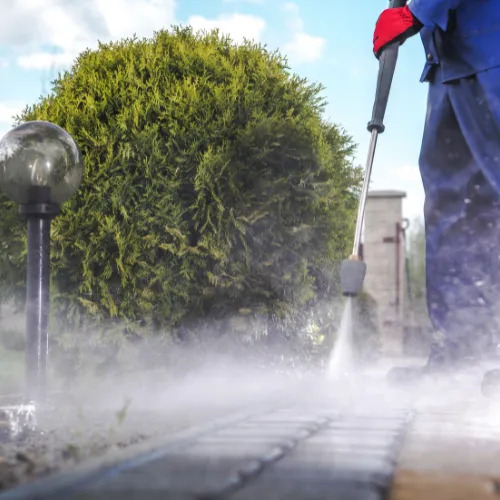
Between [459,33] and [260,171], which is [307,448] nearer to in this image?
[459,33]

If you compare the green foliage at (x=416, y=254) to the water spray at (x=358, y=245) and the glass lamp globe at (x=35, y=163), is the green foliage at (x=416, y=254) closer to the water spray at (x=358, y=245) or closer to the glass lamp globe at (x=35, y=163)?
the water spray at (x=358, y=245)

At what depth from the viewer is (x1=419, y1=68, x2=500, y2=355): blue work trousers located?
3.24 meters

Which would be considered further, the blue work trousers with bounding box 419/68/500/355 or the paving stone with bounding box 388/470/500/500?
the blue work trousers with bounding box 419/68/500/355

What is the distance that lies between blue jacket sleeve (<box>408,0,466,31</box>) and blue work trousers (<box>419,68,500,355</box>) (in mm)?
281

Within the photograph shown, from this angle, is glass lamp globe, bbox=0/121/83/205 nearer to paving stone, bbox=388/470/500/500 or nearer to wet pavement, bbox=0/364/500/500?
wet pavement, bbox=0/364/500/500

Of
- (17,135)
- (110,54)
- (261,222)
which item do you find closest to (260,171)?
(261,222)

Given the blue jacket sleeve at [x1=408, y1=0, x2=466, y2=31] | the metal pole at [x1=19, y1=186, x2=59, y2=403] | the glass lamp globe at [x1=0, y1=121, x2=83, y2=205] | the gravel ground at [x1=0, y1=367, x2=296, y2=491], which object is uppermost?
the blue jacket sleeve at [x1=408, y1=0, x2=466, y2=31]

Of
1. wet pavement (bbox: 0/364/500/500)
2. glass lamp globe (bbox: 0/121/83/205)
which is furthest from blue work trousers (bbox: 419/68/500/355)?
glass lamp globe (bbox: 0/121/83/205)

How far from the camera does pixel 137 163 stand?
12.8ft

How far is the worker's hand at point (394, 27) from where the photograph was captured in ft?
10.4

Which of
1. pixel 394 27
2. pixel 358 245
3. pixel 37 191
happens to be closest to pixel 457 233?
pixel 358 245

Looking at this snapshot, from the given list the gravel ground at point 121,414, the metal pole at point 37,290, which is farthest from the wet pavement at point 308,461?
the metal pole at point 37,290

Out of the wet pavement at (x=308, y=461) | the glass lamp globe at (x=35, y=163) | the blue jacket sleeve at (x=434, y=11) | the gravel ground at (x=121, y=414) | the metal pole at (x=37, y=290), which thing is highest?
the blue jacket sleeve at (x=434, y=11)

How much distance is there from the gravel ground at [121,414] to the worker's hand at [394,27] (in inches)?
61.6
